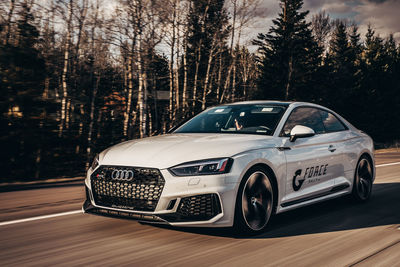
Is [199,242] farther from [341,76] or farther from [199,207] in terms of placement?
[341,76]

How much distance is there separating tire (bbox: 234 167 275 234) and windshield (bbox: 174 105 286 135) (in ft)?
2.49

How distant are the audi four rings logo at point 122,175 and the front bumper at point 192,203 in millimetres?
313

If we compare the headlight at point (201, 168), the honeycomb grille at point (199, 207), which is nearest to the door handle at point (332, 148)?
the headlight at point (201, 168)

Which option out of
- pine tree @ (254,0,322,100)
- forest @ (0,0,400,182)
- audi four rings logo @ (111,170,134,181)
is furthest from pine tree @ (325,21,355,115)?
audi four rings logo @ (111,170,134,181)

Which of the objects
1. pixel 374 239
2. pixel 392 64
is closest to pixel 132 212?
pixel 374 239

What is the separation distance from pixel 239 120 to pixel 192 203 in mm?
1829

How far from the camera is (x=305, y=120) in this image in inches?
244

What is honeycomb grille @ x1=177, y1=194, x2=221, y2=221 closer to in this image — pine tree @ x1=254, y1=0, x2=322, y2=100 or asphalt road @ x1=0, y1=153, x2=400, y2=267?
asphalt road @ x1=0, y1=153, x2=400, y2=267

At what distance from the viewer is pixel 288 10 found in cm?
3869

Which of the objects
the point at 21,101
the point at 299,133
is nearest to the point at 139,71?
the point at 21,101

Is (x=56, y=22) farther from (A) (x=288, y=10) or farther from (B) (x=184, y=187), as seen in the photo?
(A) (x=288, y=10)

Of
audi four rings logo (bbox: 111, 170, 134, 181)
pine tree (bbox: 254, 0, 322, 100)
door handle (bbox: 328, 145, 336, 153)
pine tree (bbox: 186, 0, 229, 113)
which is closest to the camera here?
audi four rings logo (bbox: 111, 170, 134, 181)

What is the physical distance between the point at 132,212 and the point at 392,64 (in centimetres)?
5479

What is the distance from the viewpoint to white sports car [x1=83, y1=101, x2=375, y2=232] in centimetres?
436
